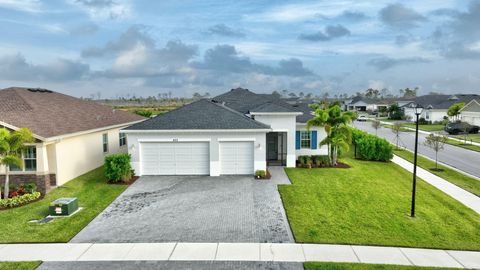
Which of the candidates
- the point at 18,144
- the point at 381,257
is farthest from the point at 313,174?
the point at 18,144

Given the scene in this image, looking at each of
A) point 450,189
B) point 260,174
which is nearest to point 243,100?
point 260,174

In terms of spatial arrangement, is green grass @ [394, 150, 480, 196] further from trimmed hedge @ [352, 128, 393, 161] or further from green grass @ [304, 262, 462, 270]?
green grass @ [304, 262, 462, 270]

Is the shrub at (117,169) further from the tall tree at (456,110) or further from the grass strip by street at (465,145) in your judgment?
the tall tree at (456,110)

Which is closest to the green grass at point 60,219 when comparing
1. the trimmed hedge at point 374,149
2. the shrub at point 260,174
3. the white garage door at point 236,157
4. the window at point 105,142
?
the window at point 105,142

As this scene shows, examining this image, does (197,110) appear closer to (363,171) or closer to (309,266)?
(363,171)

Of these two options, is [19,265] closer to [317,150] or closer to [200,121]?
[200,121]

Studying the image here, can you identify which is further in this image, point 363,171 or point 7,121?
point 363,171
